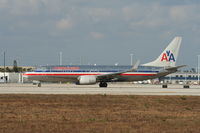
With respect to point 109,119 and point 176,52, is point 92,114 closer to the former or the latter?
point 109,119

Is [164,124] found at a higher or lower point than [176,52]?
lower

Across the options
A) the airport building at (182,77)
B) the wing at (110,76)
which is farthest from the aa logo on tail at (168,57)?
the airport building at (182,77)

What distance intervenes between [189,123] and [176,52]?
54388 mm

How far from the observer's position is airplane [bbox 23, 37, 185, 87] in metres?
69.2

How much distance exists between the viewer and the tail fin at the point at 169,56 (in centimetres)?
7212

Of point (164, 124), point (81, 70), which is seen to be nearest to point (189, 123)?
point (164, 124)

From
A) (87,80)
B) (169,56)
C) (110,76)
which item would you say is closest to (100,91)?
(87,80)

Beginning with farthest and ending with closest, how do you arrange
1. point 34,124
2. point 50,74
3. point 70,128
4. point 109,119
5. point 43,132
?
point 50,74 → point 109,119 → point 34,124 → point 70,128 → point 43,132

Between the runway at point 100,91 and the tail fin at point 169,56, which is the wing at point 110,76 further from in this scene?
the runway at point 100,91

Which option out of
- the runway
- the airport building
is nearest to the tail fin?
the runway

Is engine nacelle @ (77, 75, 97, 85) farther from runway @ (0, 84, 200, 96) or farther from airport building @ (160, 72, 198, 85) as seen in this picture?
airport building @ (160, 72, 198, 85)

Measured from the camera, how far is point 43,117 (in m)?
21.8

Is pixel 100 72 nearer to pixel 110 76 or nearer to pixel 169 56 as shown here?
pixel 110 76

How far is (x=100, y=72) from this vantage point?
230ft
